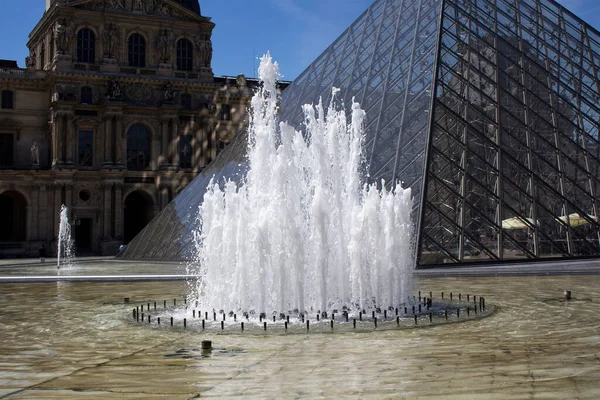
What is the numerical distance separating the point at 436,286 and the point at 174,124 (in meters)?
34.4

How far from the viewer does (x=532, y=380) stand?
25.5 ft

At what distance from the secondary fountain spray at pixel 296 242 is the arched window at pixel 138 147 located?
34.6 meters

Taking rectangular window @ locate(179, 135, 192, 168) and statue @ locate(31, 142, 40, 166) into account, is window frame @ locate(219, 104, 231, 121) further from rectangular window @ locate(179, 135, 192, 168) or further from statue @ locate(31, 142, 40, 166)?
statue @ locate(31, 142, 40, 166)

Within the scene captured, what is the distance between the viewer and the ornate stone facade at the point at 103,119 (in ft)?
157

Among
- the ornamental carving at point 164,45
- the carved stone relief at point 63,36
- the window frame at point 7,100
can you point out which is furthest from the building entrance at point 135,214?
the carved stone relief at point 63,36

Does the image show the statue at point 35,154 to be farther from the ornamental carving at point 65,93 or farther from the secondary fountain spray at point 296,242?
the secondary fountain spray at point 296,242

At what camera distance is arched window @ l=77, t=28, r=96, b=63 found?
1945 inches

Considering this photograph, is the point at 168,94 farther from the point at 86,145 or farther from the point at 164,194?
the point at 164,194

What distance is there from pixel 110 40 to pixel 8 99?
23.8 ft

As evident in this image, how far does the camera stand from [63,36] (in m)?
48.3

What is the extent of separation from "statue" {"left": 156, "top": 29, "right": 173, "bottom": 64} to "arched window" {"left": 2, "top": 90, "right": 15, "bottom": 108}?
9.42 meters

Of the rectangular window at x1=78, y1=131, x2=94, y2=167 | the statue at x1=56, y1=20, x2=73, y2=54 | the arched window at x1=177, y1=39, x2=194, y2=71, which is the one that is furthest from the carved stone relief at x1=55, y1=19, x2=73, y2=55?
the arched window at x1=177, y1=39, x2=194, y2=71

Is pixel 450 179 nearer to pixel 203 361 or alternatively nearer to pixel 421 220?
pixel 421 220

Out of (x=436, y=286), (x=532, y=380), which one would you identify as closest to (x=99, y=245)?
(x=436, y=286)
